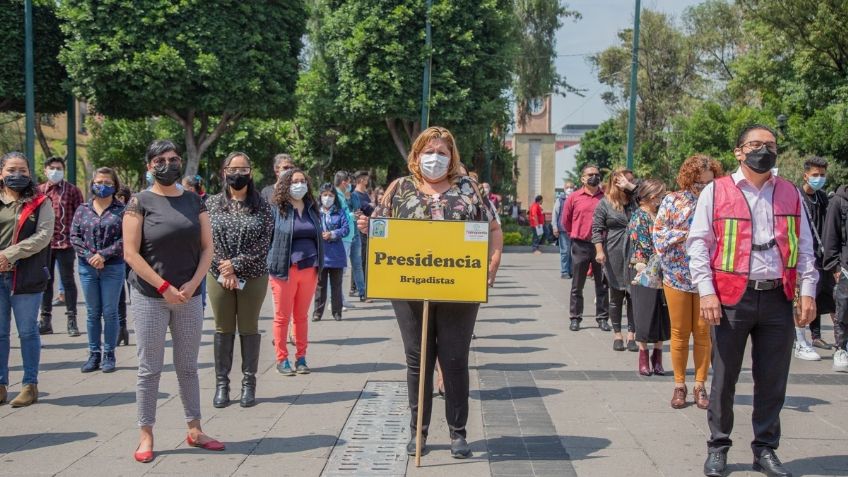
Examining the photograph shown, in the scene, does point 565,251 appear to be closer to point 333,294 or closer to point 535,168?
point 333,294

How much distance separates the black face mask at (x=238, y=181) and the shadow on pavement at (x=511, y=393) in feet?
8.12


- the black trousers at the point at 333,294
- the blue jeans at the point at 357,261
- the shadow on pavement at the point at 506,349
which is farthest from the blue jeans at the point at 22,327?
the blue jeans at the point at 357,261

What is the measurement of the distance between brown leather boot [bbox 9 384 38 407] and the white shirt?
5.02m

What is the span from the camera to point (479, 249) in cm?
544

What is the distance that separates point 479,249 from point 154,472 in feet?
7.48

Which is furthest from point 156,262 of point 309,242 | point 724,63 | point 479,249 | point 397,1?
point 724,63

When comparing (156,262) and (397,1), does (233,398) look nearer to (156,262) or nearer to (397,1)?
(156,262)

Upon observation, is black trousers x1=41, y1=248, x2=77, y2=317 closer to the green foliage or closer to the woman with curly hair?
the woman with curly hair

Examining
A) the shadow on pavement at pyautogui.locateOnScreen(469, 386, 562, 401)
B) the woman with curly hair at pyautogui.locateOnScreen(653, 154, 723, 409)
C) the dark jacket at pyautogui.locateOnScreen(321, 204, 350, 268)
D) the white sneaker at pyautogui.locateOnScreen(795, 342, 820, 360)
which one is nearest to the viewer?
the woman with curly hair at pyautogui.locateOnScreen(653, 154, 723, 409)

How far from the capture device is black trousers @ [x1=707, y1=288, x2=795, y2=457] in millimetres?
5168

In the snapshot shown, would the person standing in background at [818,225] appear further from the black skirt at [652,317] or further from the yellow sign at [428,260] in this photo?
the yellow sign at [428,260]

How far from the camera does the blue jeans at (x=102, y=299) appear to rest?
332 inches

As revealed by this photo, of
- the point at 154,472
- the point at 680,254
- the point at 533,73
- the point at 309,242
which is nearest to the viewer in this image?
the point at 154,472

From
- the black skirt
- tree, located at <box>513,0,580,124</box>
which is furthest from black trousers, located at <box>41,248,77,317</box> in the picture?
tree, located at <box>513,0,580,124</box>
